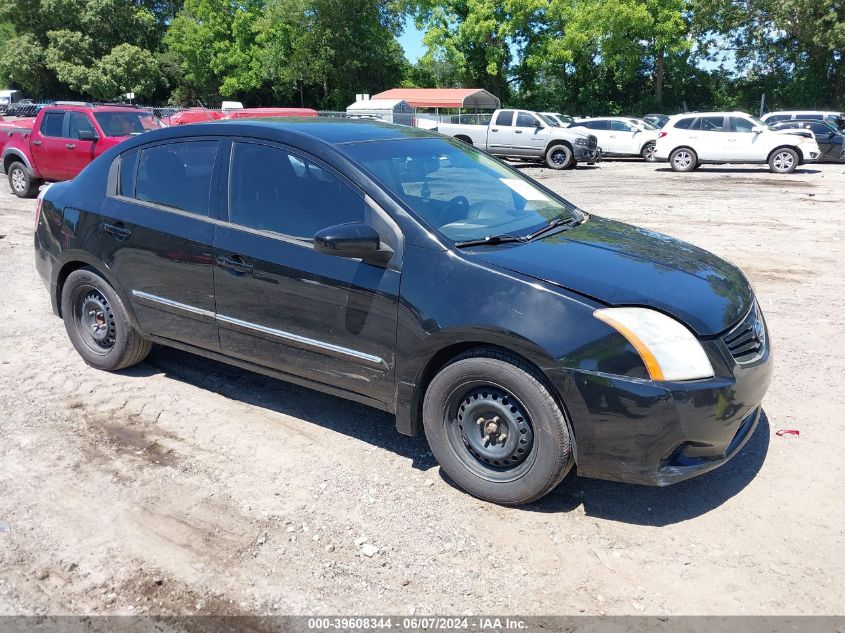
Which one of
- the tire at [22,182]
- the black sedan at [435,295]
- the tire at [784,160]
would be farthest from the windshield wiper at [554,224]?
the tire at [784,160]

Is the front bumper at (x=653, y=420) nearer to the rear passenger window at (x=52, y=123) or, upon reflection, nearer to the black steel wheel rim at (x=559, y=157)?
the rear passenger window at (x=52, y=123)

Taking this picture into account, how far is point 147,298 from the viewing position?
4781 millimetres

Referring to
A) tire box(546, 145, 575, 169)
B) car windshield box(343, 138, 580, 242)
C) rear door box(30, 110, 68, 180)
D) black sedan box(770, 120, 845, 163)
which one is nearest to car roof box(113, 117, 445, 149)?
car windshield box(343, 138, 580, 242)

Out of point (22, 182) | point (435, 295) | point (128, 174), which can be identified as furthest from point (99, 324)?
point (22, 182)

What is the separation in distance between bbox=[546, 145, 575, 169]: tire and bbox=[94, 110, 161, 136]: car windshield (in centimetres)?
1323

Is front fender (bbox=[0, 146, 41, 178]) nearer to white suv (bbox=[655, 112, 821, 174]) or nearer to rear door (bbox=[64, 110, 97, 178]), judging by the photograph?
rear door (bbox=[64, 110, 97, 178])

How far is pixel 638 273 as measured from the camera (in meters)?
3.64

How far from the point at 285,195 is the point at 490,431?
68.4 inches

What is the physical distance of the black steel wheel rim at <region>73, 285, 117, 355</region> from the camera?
204 inches

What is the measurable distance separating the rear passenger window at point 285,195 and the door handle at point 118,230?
0.90 metres

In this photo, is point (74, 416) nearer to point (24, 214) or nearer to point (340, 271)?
point (340, 271)

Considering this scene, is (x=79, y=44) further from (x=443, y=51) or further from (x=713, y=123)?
(x=713, y=123)

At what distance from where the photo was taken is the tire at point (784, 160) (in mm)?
20750

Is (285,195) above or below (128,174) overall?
below
